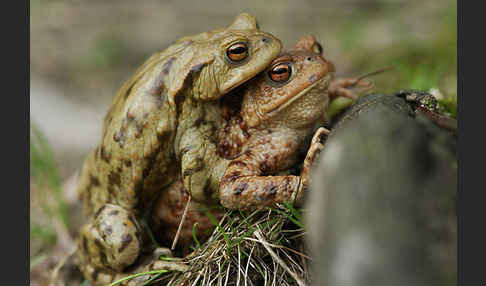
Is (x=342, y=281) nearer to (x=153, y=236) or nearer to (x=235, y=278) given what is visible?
(x=235, y=278)

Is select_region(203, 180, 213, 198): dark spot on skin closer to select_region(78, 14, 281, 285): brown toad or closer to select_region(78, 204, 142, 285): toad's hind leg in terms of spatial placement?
select_region(78, 14, 281, 285): brown toad

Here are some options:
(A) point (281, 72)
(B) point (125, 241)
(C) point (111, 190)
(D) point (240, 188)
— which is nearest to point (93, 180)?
(C) point (111, 190)

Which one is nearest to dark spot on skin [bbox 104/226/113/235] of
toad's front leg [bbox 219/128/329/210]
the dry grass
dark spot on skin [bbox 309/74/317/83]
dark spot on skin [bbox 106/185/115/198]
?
dark spot on skin [bbox 106/185/115/198]

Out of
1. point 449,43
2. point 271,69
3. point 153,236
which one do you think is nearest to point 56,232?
point 153,236

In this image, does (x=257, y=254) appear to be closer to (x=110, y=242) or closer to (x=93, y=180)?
(x=110, y=242)

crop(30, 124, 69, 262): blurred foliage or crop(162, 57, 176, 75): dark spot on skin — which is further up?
crop(162, 57, 176, 75): dark spot on skin

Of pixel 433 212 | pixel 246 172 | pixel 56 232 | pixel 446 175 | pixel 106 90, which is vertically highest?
pixel 446 175
